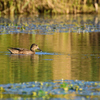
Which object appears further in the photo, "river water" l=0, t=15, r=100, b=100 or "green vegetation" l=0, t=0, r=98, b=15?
"green vegetation" l=0, t=0, r=98, b=15

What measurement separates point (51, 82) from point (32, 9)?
33.4m

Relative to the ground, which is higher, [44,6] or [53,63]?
[44,6]

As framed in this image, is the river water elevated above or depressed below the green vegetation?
below

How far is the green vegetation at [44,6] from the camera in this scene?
134 ft

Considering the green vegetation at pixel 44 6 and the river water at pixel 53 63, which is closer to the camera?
the river water at pixel 53 63

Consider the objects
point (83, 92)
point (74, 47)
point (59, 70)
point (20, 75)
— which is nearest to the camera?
point (83, 92)

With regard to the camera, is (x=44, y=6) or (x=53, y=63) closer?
(x=53, y=63)

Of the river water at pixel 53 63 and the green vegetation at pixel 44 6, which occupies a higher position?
the green vegetation at pixel 44 6

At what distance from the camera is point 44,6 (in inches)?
1677

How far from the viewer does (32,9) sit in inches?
1683

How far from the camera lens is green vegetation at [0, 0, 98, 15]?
4083 cm

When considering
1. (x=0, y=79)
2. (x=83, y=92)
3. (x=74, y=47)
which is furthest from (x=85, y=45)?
(x=83, y=92)

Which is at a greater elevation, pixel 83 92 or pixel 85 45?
pixel 85 45

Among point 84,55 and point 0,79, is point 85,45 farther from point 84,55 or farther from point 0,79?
point 0,79
